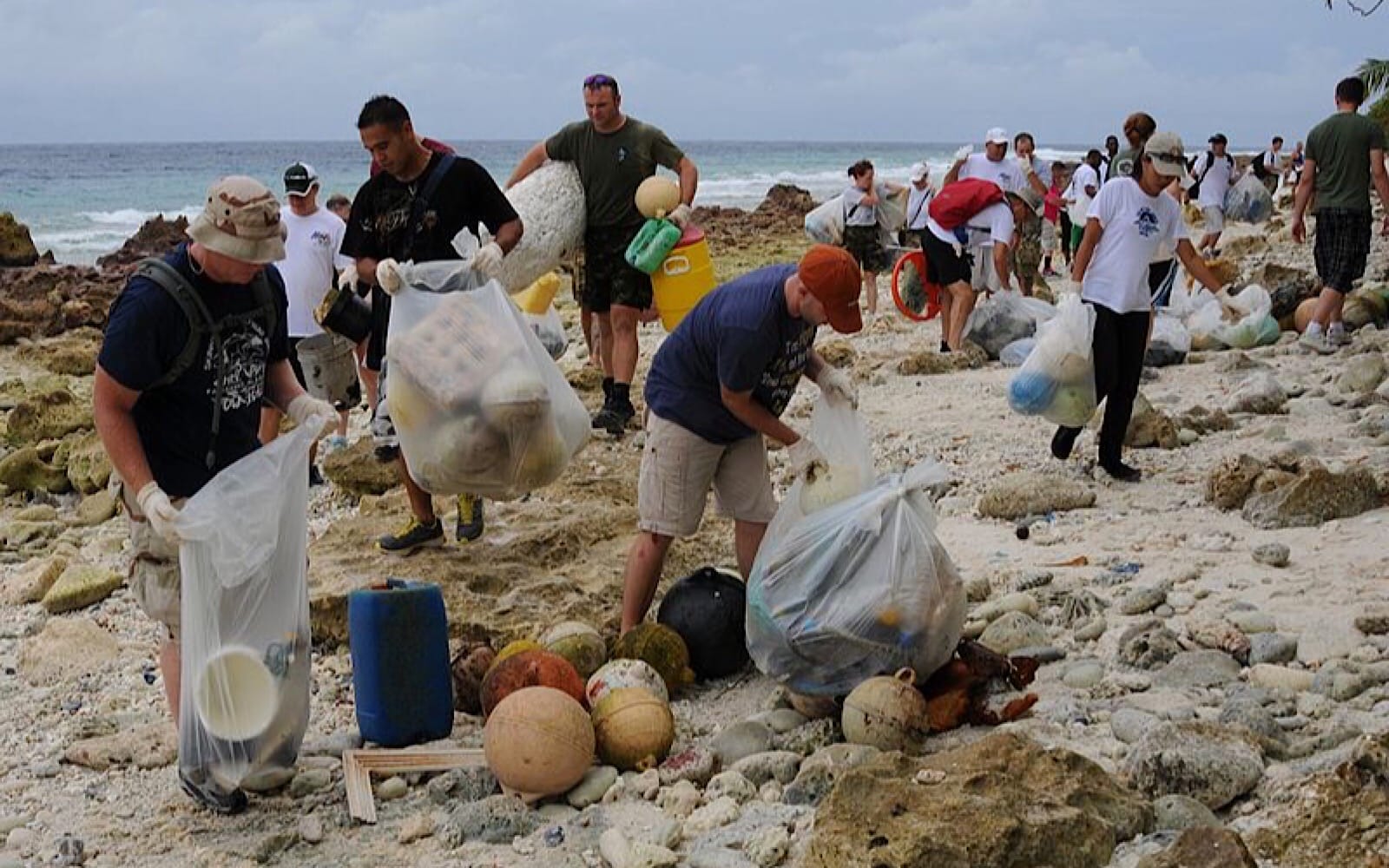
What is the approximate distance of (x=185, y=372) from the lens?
155 inches

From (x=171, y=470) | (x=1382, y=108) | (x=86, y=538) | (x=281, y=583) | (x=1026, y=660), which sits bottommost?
(x=86, y=538)

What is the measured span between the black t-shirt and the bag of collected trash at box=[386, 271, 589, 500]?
764 millimetres

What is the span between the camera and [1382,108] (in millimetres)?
→ 17641

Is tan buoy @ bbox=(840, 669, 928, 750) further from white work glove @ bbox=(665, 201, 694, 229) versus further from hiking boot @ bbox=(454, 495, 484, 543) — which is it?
white work glove @ bbox=(665, 201, 694, 229)

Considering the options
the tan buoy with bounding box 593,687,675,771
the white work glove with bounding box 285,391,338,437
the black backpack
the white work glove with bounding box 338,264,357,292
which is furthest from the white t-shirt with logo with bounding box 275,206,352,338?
the tan buoy with bounding box 593,687,675,771

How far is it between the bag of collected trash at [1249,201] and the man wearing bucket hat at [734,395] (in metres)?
18.1

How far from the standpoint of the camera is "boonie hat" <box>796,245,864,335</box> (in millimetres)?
4363

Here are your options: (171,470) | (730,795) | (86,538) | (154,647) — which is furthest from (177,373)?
(86,538)

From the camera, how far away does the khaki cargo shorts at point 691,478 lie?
4918 millimetres

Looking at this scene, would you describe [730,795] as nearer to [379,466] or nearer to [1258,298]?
[379,466]

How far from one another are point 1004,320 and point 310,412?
7.17 m

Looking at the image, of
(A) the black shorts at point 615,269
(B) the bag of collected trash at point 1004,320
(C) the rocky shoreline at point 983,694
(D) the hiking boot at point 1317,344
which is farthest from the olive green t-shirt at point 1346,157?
(A) the black shorts at point 615,269

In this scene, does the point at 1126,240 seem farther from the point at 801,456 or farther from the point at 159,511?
the point at 159,511

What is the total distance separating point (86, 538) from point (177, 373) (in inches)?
177
